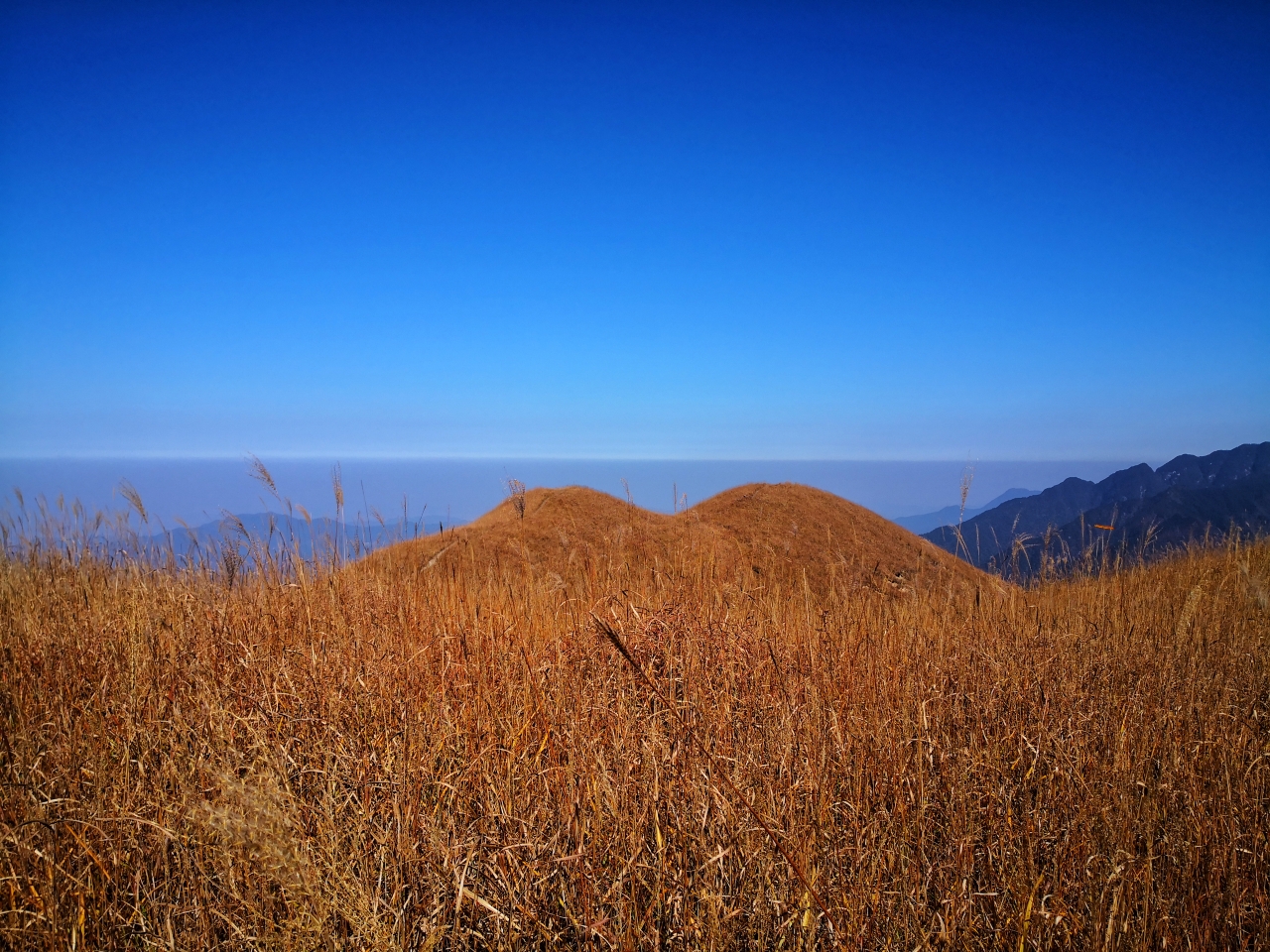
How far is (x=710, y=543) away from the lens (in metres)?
5.51

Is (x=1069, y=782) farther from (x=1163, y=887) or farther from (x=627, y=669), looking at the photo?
(x=627, y=669)

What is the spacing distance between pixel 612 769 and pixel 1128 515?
3508cm

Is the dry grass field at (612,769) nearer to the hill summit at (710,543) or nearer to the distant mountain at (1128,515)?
the hill summit at (710,543)

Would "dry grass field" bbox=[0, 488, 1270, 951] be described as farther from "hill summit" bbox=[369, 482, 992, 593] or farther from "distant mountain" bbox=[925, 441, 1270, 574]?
"distant mountain" bbox=[925, 441, 1270, 574]

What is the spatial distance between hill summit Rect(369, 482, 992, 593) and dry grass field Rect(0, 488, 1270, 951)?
50 centimetres

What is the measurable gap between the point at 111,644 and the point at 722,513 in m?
4.54

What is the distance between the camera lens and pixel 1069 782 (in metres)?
2.44

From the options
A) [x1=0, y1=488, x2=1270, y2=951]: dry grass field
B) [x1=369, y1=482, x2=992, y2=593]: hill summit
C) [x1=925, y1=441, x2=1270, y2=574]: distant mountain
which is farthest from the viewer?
[x1=925, y1=441, x2=1270, y2=574]: distant mountain

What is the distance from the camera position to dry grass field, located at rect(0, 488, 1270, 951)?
1.78 m

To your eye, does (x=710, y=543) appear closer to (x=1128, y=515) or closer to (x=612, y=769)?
(x=612, y=769)

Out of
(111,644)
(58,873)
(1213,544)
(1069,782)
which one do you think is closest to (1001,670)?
(1069,782)

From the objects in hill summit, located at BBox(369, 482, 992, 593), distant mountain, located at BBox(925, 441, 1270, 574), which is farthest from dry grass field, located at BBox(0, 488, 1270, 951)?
distant mountain, located at BBox(925, 441, 1270, 574)

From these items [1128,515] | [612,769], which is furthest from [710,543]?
[1128,515]

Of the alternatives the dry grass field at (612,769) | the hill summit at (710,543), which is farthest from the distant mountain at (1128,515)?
the dry grass field at (612,769)
